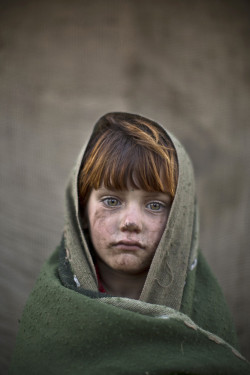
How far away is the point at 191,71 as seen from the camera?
2.46 metres

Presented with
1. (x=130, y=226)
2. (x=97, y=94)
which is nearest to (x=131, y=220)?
(x=130, y=226)

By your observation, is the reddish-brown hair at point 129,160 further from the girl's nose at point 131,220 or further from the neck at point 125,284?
the neck at point 125,284

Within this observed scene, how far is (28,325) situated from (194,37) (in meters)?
1.90

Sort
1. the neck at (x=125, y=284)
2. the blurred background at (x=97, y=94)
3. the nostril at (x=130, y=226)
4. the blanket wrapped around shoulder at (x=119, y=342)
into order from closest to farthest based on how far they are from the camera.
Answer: the blanket wrapped around shoulder at (x=119, y=342) < the nostril at (x=130, y=226) < the neck at (x=125, y=284) < the blurred background at (x=97, y=94)

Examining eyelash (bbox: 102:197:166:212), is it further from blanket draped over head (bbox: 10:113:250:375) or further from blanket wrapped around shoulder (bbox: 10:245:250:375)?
blanket wrapped around shoulder (bbox: 10:245:250:375)

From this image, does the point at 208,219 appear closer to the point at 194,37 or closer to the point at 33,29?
the point at 194,37

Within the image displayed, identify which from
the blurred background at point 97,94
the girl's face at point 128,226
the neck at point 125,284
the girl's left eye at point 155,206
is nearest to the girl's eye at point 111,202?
the girl's face at point 128,226

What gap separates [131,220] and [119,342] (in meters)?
0.35

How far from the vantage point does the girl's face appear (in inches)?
49.7

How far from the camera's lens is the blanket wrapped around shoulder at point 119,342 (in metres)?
1.09

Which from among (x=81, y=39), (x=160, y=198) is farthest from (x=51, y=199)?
(x=160, y=198)

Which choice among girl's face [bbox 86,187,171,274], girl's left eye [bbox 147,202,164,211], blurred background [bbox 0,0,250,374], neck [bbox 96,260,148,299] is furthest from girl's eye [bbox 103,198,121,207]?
blurred background [bbox 0,0,250,374]

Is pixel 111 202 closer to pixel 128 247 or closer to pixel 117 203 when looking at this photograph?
pixel 117 203

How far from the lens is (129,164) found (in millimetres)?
1289
